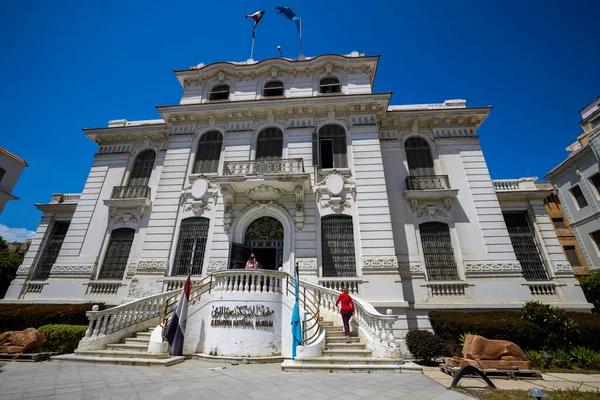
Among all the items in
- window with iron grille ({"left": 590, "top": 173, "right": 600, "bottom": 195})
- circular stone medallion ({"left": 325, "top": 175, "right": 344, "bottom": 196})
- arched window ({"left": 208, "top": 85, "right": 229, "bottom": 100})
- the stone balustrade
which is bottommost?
circular stone medallion ({"left": 325, "top": 175, "right": 344, "bottom": 196})

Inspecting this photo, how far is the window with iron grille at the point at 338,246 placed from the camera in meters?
12.9

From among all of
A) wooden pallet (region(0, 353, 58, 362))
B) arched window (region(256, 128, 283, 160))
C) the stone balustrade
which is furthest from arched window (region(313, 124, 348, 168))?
wooden pallet (region(0, 353, 58, 362))

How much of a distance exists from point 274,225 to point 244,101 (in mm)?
7880

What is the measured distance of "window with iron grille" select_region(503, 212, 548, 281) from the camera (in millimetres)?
14305

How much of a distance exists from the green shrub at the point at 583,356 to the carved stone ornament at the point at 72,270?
21.7 meters

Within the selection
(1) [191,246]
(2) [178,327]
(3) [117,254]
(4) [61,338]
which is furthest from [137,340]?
(3) [117,254]

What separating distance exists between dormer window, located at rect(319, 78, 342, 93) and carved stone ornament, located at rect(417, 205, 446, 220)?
30.3 ft

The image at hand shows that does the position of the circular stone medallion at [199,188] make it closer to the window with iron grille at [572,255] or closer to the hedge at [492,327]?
the hedge at [492,327]

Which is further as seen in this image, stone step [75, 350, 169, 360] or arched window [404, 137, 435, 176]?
arched window [404, 137, 435, 176]

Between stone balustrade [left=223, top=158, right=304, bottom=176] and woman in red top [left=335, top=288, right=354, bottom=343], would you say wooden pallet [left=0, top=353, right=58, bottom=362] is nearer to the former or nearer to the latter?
stone balustrade [left=223, top=158, right=304, bottom=176]

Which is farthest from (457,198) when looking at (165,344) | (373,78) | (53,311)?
(53,311)

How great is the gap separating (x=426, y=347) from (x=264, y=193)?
982 centimetres

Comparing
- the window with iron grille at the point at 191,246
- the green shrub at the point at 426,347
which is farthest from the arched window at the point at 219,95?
the green shrub at the point at 426,347

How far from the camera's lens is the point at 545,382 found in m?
6.60
